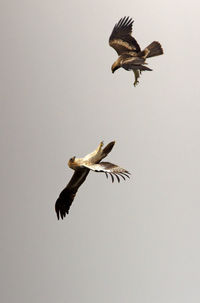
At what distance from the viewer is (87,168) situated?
98cm

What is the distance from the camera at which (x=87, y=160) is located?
3.24 ft

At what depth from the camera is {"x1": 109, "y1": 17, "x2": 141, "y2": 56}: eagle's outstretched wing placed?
43.4 inches

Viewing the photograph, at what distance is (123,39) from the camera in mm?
1116

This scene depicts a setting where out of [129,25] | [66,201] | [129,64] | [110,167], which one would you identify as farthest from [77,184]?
[129,25]

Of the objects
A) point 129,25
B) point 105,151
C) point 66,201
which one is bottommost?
point 66,201

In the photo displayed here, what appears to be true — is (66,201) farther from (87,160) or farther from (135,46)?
(135,46)

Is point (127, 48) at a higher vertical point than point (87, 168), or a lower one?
A: higher

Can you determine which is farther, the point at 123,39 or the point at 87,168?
the point at 123,39

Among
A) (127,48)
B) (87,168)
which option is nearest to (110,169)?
(87,168)

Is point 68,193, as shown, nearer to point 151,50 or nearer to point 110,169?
point 110,169

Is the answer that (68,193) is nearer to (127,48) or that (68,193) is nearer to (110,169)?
(110,169)

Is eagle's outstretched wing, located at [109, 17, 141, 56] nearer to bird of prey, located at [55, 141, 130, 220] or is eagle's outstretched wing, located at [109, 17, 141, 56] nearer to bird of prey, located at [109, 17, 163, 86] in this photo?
bird of prey, located at [109, 17, 163, 86]

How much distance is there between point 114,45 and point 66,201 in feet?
1.19

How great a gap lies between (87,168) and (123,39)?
32 centimetres
